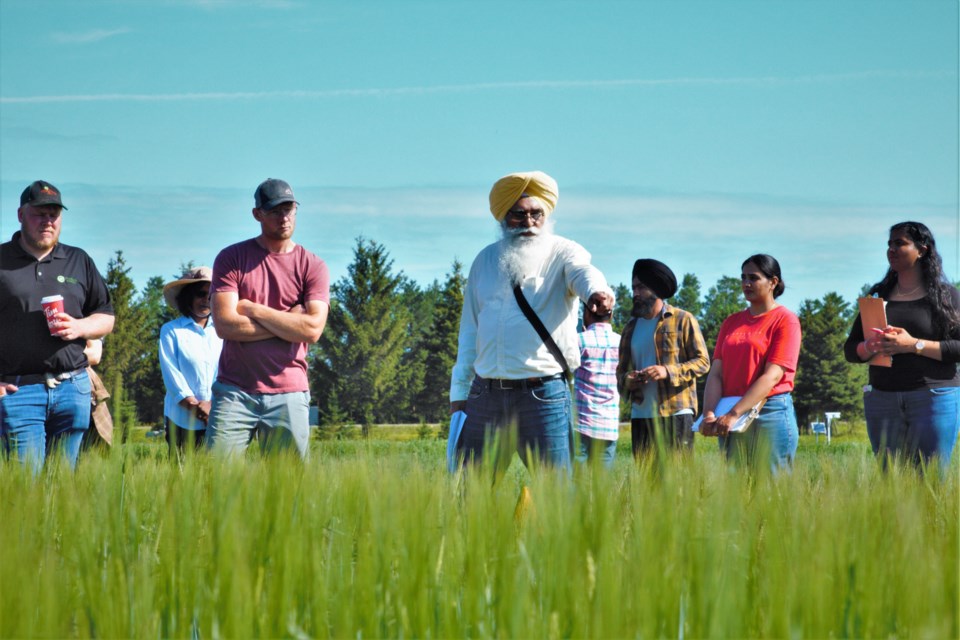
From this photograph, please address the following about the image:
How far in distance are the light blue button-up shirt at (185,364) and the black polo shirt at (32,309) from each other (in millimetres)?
974

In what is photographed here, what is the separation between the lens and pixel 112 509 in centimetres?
281

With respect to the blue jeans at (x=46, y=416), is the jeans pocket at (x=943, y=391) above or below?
above

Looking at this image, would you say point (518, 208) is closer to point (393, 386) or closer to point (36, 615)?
point (36, 615)

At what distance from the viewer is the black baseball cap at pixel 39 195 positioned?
5793 mm

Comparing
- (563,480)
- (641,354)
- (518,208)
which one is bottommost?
(563,480)

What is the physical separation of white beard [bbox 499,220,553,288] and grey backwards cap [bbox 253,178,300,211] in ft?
4.09

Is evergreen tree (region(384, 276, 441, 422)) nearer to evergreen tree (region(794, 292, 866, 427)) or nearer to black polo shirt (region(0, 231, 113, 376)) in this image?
evergreen tree (region(794, 292, 866, 427))

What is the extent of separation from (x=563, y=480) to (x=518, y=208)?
2373 mm

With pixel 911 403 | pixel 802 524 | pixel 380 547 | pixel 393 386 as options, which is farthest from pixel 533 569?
pixel 393 386

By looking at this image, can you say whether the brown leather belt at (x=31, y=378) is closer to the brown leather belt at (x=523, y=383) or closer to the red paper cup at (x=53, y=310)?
the red paper cup at (x=53, y=310)

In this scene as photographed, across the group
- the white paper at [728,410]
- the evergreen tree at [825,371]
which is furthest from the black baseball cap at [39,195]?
the evergreen tree at [825,371]

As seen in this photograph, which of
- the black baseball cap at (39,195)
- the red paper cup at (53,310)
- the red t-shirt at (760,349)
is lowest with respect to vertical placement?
the red t-shirt at (760,349)

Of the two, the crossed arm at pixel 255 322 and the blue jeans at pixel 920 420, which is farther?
the blue jeans at pixel 920 420

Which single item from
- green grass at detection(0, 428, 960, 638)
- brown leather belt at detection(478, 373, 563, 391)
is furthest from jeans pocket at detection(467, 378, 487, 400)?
green grass at detection(0, 428, 960, 638)
